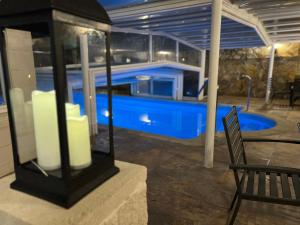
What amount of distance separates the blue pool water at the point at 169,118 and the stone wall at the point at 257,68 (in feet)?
10.6

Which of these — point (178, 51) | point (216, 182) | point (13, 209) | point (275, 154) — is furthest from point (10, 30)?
point (178, 51)

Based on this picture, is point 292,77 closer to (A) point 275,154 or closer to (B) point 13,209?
(A) point 275,154

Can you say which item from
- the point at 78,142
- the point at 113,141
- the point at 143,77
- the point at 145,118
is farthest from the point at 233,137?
the point at 143,77

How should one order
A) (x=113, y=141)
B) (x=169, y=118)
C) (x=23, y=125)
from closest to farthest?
(x=23, y=125) < (x=113, y=141) < (x=169, y=118)

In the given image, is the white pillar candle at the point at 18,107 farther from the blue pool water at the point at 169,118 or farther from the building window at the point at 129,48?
the building window at the point at 129,48

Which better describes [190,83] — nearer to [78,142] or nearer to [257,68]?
[257,68]

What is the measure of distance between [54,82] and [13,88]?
0.87 ft

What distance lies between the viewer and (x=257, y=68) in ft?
30.8

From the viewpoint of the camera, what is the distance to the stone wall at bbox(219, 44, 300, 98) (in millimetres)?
8633

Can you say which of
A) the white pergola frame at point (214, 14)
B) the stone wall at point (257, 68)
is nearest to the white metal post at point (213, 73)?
the white pergola frame at point (214, 14)

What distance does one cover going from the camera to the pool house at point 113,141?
69 cm

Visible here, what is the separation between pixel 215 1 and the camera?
2266mm

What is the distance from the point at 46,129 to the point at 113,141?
0.62 m

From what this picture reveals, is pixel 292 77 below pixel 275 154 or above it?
above
